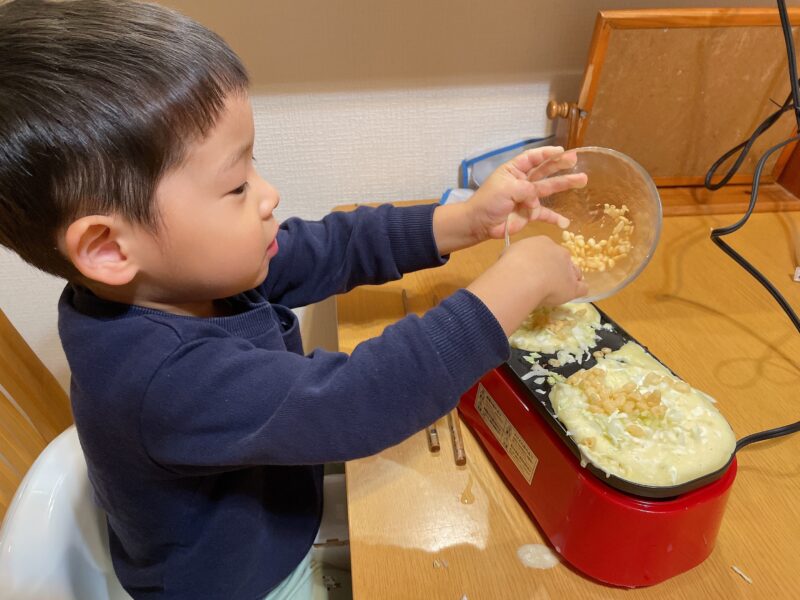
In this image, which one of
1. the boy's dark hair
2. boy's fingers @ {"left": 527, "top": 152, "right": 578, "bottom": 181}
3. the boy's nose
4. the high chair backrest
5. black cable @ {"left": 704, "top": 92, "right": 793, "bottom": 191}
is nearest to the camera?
the boy's dark hair

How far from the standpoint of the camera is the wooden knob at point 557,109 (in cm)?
85

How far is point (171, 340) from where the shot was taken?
0.45 m

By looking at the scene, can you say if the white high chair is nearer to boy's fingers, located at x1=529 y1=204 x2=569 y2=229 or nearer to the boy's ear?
the boy's ear

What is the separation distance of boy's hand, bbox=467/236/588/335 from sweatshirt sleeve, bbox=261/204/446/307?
196 mm

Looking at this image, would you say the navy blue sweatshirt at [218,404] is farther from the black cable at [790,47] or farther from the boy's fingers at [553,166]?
the black cable at [790,47]

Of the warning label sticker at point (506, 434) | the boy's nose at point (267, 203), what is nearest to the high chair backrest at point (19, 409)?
the boy's nose at point (267, 203)

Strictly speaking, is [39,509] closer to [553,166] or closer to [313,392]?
[313,392]

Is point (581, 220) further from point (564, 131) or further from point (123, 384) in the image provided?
point (123, 384)

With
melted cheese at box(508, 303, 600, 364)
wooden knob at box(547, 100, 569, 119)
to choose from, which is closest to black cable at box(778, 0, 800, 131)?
wooden knob at box(547, 100, 569, 119)

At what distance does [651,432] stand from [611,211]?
0.26 meters

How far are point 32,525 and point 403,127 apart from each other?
705mm

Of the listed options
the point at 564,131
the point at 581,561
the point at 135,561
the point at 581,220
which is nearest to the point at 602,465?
the point at 581,561

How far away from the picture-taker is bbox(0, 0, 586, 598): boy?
1.29ft

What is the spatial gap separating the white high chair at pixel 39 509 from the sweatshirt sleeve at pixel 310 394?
192 mm
